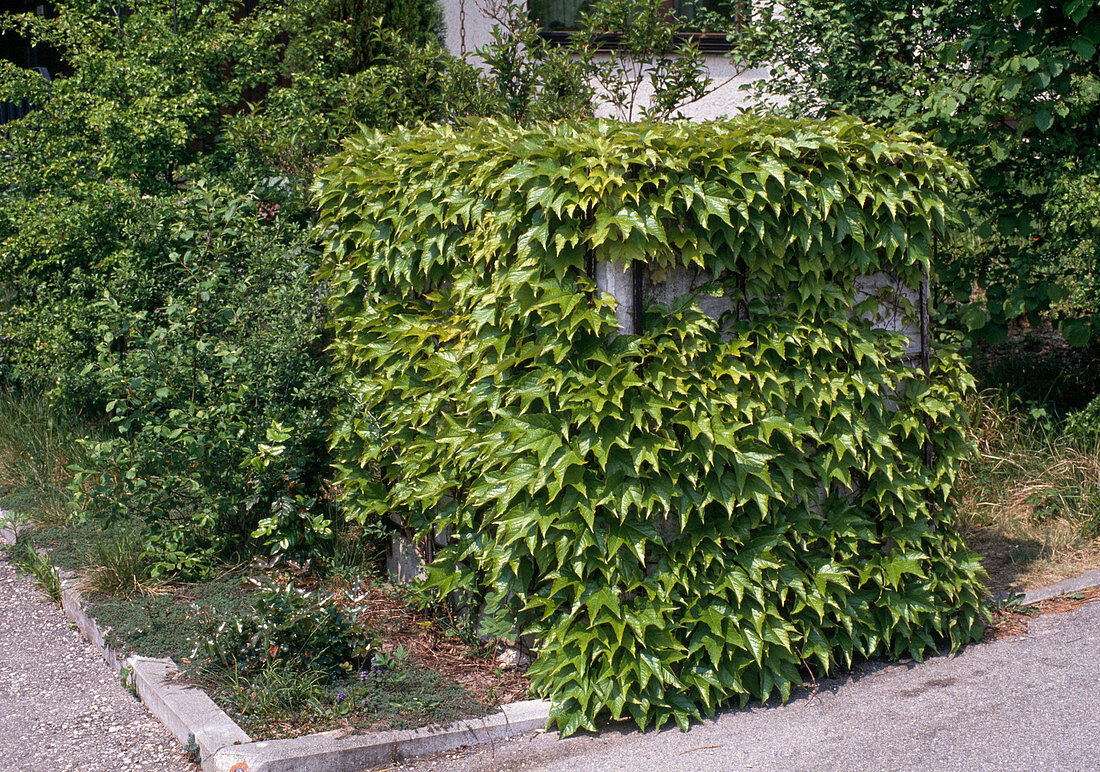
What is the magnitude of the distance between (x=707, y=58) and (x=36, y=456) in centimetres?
737

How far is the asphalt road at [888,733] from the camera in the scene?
343 centimetres

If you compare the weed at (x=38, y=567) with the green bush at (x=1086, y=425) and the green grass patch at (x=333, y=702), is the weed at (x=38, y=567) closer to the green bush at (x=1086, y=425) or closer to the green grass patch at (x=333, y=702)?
the green grass patch at (x=333, y=702)

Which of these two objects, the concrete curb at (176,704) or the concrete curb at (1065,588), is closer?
the concrete curb at (176,704)

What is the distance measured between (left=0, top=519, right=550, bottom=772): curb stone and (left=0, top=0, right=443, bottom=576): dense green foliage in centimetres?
109

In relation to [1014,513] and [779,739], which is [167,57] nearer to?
[779,739]

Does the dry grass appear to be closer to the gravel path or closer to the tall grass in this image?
the gravel path

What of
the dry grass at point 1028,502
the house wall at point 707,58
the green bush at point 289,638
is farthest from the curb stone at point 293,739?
the house wall at point 707,58

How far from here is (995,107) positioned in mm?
5820

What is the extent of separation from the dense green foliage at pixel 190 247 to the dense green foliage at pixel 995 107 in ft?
9.47

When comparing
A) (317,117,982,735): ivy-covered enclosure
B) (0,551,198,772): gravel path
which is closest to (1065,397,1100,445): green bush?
(317,117,982,735): ivy-covered enclosure

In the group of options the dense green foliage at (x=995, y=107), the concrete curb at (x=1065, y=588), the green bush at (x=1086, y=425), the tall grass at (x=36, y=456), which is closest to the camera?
the concrete curb at (x=1065, y=588)

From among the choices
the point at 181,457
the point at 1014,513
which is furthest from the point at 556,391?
the point at 1014,513

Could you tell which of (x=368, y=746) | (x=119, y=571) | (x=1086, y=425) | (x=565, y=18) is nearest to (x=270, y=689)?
(x=368, y=746)

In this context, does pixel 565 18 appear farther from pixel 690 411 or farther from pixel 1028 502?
pixel 690 411
